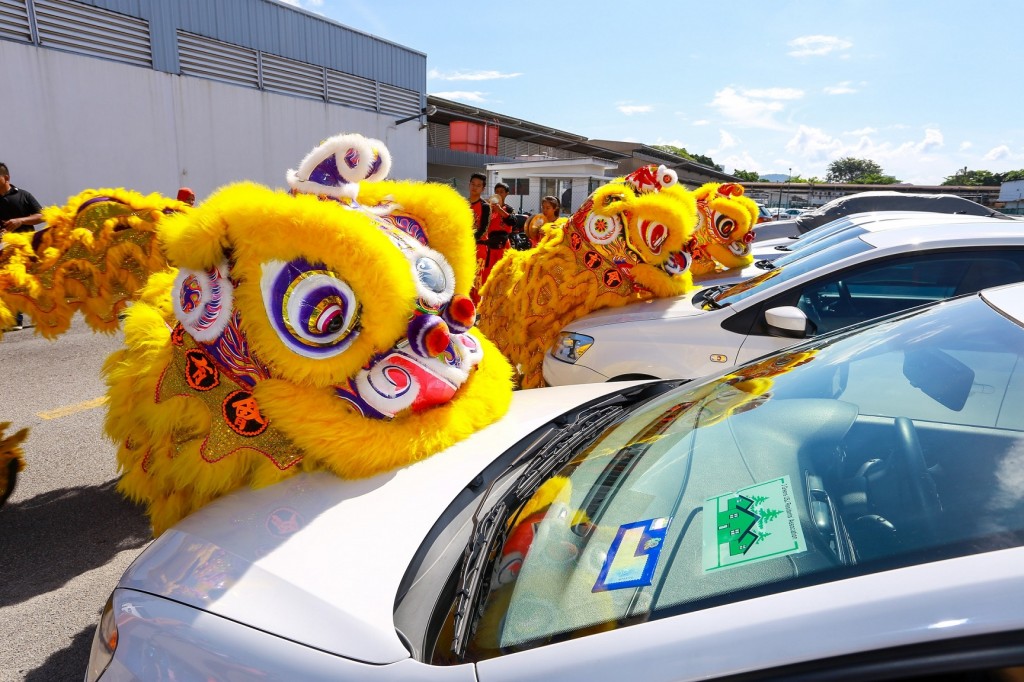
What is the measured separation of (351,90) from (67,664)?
17714mm

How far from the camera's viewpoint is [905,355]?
1.66 m

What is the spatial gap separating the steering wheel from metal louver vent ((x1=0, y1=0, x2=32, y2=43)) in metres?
14.3

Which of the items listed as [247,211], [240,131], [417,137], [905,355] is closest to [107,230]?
[247,211]

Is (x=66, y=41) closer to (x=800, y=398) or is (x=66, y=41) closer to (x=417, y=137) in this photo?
(x=417, y=137)

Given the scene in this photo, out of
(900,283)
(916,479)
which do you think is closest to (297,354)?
(916,479)

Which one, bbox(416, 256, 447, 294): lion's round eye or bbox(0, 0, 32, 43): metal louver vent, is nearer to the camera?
bbox(416, 256, 447, 294): lion's round eye

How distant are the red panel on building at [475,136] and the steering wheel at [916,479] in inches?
1021

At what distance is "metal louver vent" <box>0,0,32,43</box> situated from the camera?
34.3 ft

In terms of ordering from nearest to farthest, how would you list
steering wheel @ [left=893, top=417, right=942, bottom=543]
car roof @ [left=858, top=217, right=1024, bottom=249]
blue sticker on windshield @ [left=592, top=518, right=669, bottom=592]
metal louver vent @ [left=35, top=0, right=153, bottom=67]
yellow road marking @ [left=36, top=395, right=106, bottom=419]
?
steering wheel @ [left=893, top=417, right=942, bottom=543]
blue sticker on windshield @ [left=592, top=518, right=669, bottom=592]
car roof @ [left=858, top=217, right=1024, bottom=249]
yellow road marking @ [left=36, top=395, right=106, bottom=419]
metal louver vent @ [left=35, top=0, right=153, bottom=67]

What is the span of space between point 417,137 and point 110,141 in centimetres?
972

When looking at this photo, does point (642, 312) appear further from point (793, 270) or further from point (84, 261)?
point (84, 261)

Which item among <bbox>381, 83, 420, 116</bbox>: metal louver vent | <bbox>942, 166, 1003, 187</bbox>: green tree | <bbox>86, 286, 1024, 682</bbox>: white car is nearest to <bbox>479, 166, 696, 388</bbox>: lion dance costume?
<bbox>86, 286, 1024, 682</bbox>: white car

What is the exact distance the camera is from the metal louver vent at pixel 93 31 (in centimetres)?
1116

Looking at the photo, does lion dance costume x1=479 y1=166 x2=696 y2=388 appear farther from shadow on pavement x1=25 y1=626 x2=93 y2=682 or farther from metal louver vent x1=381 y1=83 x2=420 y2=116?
metal louver vent x1=381 y1=83 x2=420 y2=116
